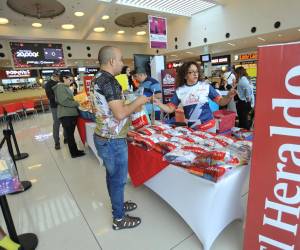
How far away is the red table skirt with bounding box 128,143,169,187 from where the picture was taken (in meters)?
1.83

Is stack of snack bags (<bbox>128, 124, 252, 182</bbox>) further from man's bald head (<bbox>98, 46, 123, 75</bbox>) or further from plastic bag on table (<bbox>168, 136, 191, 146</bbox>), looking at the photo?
man's bald head (<bbox>98, 46, 123, 75</bbox>)

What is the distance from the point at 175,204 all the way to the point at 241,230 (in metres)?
0.62

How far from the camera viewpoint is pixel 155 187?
207 centimetres

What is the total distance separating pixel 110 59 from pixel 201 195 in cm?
122

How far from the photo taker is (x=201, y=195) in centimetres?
150

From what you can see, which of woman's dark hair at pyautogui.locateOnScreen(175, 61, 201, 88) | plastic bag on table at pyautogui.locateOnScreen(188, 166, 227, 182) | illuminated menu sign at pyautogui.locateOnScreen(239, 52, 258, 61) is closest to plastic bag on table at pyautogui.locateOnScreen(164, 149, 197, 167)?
plastic bag on table at pyautogui.locateOnScreen(188, 166, 227, 182)

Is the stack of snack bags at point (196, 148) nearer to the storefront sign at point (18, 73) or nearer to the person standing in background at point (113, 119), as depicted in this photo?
the person standing in background at point (113, 119)

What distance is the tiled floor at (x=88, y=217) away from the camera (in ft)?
5.82

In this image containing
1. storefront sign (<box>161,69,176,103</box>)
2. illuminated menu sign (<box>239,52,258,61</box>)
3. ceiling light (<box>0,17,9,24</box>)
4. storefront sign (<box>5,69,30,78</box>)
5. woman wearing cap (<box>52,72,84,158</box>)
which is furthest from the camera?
illuminated menu sign (<box>239,52,258,61</box>)

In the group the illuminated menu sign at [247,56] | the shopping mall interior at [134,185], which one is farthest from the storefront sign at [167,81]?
the illuminated menu sign at [247,56]

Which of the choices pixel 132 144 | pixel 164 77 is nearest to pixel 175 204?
pixel 132 144

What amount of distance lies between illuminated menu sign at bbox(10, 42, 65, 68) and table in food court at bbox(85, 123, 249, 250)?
410 inches

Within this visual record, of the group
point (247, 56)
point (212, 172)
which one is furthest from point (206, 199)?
point (247, 56)

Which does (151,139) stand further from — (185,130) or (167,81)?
(167,81)
